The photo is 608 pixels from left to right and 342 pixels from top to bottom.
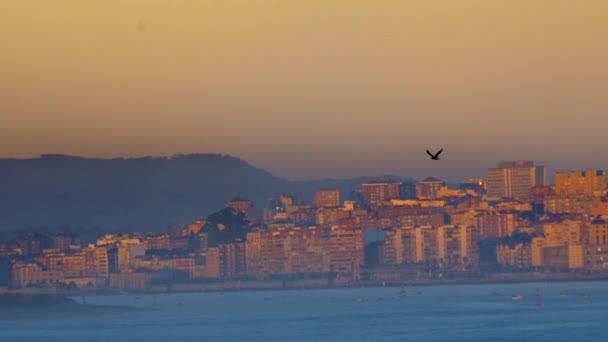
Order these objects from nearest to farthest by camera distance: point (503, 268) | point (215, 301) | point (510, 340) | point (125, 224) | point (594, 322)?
point (510, 340) → point (594, 322) → point (215, 301) → point (503, 268) → point (125, 224)

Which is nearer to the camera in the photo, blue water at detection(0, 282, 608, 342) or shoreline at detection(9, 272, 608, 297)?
blue water at detection(0, 282, 608, 342)

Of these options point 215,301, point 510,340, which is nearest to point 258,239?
point 215,301

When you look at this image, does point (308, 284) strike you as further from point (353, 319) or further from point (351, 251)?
point (353, 319)

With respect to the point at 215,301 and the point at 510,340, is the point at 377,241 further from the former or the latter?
the point at 510,340

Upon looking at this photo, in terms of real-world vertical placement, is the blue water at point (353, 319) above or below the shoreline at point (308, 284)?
below

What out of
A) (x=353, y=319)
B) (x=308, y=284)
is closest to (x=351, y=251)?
(x=308, y=284)

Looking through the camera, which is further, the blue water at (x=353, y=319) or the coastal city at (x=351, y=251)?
the coastal city at (x=351, y=251)
